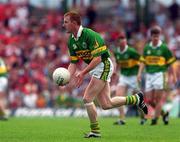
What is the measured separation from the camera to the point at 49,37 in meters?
34.0

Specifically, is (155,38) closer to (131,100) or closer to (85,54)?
(131,100)

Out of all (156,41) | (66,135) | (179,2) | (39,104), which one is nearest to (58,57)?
(39,104)

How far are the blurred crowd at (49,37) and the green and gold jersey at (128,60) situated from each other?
673 cm

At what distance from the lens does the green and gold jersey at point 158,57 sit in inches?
788

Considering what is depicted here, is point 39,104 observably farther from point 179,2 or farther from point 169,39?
point 179,2

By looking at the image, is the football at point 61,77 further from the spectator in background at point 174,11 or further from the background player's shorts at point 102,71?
the spectator in background at point 174,11

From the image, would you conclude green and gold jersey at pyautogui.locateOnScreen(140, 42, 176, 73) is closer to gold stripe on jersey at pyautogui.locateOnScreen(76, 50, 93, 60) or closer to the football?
gold stripe on jersey at pyautogui.locateOnScreen(76, 50, 93, 60)

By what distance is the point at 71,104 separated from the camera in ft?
96.2

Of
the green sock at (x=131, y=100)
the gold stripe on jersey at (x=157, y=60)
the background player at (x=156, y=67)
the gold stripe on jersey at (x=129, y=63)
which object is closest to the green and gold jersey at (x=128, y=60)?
the gold stripe on jersey at (x=129, y=63)

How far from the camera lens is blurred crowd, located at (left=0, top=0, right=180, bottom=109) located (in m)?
29.8

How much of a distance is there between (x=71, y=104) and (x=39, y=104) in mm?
1406

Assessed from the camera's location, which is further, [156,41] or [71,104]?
[71,104]

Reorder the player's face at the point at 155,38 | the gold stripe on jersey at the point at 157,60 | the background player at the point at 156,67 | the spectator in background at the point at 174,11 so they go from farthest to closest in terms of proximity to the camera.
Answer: the spectator in background at the point at 174,11 → the gold stripe on jersey at the point at 157,60 → the background player at the point at 156,67 → the player's face at the point at 155,38

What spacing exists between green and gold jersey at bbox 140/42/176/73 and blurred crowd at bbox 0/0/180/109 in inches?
318
